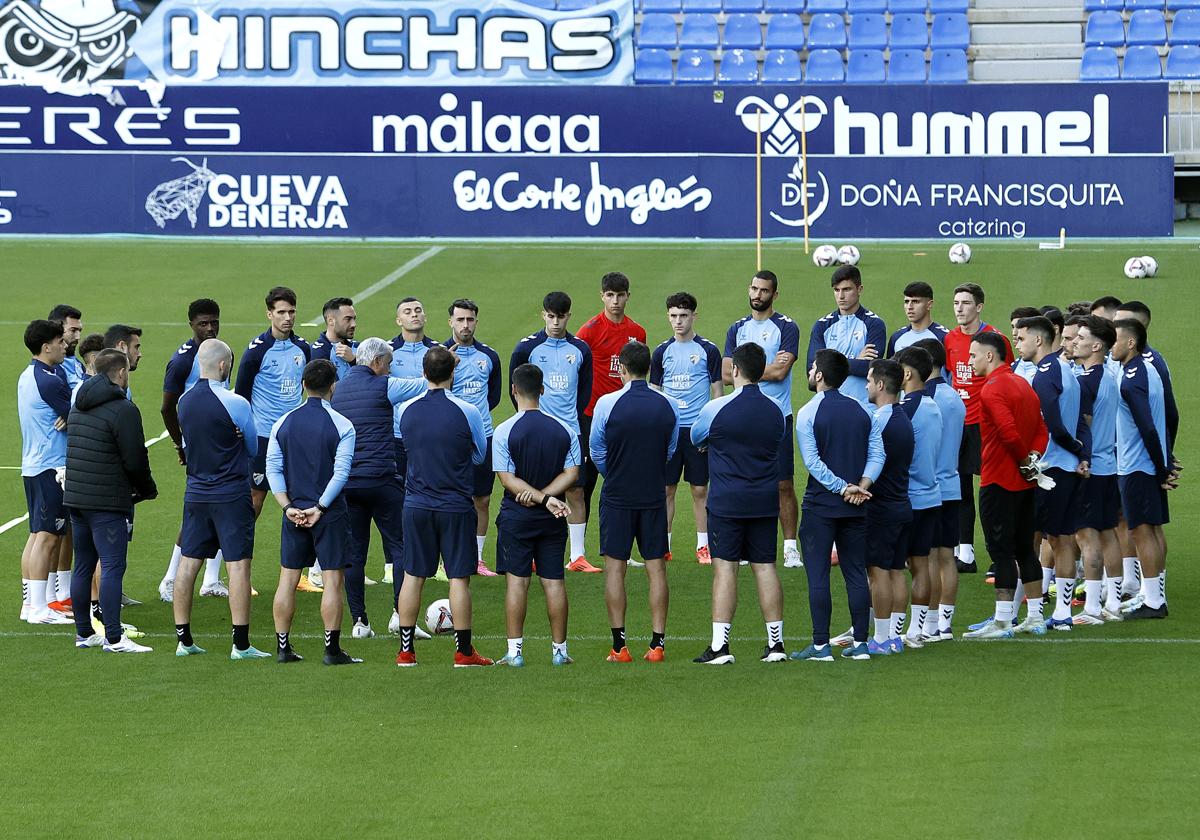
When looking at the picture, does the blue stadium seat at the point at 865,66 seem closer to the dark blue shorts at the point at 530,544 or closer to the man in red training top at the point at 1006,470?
the man in red training top at the point at 1006,470

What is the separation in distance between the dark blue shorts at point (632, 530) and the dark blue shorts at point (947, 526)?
1787mm

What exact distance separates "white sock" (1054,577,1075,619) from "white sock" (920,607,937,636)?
2.91 ft

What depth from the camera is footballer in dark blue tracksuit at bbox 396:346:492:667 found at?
419 inches

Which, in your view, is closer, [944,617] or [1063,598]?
[944,617]

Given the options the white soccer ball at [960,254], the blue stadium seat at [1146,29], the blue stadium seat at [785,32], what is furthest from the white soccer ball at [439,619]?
the blue stadium seat at [1146,29]

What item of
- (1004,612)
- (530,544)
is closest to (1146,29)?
(1004,612)

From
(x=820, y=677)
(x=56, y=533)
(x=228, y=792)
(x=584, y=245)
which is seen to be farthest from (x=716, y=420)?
(x=584, y=245)

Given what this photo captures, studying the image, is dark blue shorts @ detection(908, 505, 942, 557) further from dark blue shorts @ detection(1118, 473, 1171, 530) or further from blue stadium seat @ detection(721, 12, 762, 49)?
blue stadium seat @ detection(721, 12, 762, 49)

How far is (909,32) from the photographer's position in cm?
3866

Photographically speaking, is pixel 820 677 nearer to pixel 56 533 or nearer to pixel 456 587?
pixel 456 587

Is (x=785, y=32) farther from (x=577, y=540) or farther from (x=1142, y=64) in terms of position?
(x=577, y=540)

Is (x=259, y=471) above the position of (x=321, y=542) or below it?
above

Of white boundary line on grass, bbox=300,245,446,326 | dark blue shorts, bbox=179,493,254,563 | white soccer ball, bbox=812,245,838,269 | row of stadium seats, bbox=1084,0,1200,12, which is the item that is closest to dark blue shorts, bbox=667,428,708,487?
dark blue shorts, bbox=179,493,254,563

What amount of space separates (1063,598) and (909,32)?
1138 inches
